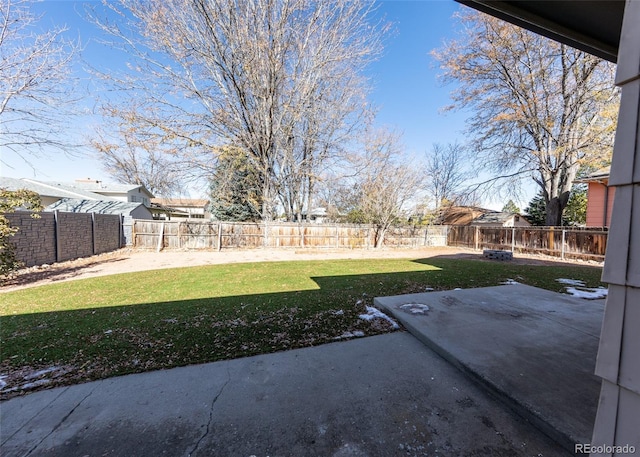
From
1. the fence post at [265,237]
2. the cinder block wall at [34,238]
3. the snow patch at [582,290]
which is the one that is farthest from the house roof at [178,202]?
the snow patch at [582,290]

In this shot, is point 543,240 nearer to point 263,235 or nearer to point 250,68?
point 263,235

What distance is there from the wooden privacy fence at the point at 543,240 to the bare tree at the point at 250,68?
984 cm

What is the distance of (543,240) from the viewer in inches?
458

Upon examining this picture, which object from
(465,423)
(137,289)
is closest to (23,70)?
(137,289)

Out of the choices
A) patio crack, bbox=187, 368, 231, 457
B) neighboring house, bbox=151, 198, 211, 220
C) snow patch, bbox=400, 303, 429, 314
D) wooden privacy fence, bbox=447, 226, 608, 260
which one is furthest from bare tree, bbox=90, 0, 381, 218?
neighboring house, bbox=151, 198, 211, 220

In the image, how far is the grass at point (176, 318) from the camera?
2.44 m

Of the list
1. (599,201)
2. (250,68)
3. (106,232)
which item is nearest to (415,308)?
(106,232)

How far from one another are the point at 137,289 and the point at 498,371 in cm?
590

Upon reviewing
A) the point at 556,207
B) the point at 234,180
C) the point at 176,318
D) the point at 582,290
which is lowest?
the point at 176,318

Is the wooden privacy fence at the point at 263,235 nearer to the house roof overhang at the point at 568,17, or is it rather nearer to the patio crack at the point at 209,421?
the patio crack at the point at 209,421

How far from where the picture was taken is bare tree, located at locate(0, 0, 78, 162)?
586cm

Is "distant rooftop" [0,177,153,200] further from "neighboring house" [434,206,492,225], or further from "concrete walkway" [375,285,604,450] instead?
"neighboring house" [434,206,492,225]

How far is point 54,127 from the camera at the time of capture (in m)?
6.98

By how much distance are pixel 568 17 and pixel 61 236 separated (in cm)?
1183
